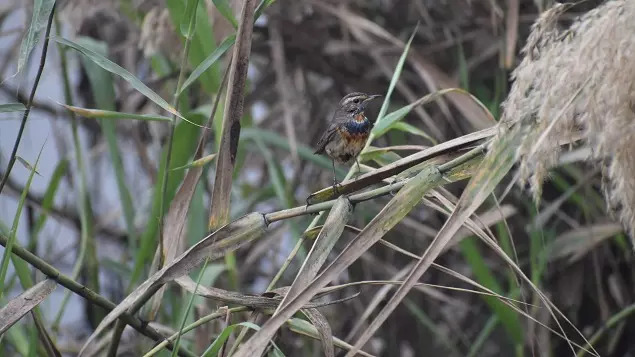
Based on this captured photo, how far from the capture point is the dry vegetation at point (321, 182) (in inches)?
55.1

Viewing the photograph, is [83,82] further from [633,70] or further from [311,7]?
[633,70]

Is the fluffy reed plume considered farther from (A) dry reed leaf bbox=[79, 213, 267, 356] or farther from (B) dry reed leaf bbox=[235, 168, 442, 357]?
(A) dry reed leaf bbox=[79, 213, 267, 356]

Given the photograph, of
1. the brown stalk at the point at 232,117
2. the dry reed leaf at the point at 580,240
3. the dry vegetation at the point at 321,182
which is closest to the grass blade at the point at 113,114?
the dry vegetation at the point at 321,182

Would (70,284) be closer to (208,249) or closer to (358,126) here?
(208,249)

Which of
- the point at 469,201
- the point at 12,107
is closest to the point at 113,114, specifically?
the point at 12,107

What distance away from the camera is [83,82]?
3.89m

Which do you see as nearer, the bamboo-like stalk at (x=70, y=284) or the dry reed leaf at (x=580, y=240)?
the bamboo-like stalk at (x=70, y=284)

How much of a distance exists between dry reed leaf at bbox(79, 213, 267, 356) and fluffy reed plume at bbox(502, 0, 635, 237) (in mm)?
435

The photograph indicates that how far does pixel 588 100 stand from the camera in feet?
4.25

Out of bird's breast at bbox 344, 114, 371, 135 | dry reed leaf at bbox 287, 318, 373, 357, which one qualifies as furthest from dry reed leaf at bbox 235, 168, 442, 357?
bird's breast at bbox 344, 114, 371, 135

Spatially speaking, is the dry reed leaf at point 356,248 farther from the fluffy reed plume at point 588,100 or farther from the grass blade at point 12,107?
the grass blade at point 12,107

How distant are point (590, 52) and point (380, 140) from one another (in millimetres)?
1988

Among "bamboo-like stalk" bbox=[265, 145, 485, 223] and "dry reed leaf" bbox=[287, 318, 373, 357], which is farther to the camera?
"dry reed leaf" bbox=[287, 318, 373, 357]

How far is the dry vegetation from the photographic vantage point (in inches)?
55.1
